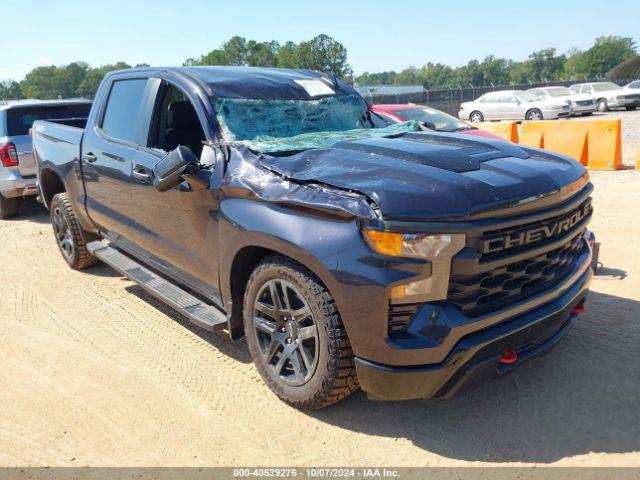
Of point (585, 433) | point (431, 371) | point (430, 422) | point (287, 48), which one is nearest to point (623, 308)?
point (585, 433)

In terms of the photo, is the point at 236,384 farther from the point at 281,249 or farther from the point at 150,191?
the point at 150,191

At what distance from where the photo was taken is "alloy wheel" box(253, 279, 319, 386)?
112 inches

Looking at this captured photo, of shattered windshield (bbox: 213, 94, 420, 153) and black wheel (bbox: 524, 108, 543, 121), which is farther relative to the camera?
black wheel (bbox: 524, 108, 543, 121)

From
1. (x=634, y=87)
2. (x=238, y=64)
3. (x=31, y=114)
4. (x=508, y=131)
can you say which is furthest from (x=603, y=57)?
(x=31, y=114)

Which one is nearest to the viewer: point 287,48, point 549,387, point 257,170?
point 257,170

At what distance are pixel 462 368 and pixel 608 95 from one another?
2795 centimetres

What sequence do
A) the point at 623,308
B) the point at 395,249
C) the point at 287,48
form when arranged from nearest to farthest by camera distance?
1. the point at 395,249
2. the point at 623,308
3. the point at 287,48

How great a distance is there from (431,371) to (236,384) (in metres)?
1.44

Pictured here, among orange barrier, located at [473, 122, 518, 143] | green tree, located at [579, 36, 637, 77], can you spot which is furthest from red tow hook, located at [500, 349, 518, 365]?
green tree, located at [579, 36, 637, 77]

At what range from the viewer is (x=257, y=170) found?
9.77ft

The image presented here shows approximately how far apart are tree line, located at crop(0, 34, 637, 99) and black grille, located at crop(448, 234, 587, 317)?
40.3 m

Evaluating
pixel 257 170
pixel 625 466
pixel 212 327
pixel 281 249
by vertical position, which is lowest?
pixel 625 466

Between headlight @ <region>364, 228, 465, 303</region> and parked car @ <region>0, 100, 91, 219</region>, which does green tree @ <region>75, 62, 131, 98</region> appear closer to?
parked car @ <region>0, 100, 91, 219</region>

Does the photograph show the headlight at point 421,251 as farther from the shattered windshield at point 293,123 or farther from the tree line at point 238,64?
the tree line at point 238,64
